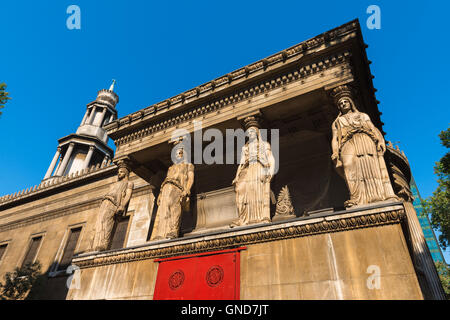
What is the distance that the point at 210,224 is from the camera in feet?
45.1

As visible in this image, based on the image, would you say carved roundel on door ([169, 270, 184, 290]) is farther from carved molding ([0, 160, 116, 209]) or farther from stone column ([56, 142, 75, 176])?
stone column ([56, 142, 75, 176])

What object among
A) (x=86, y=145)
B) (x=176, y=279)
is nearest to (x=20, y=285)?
(x=176, y=279)

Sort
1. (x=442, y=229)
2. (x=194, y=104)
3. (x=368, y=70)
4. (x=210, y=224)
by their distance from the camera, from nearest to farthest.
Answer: (x=368, y=70)
(x=194, y=104)
(x=210, y=224)
(x=442, y=229)

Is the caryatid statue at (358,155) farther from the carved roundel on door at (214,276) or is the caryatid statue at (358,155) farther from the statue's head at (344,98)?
the carved roundel on door at (214,276)

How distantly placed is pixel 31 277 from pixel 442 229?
35.3m

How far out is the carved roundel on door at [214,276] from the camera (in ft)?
26.3

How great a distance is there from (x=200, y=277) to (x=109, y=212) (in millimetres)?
5986

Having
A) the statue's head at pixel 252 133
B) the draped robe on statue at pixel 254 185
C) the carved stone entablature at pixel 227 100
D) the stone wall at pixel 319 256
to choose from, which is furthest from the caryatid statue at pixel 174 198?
the statue's head at pixel 252 133

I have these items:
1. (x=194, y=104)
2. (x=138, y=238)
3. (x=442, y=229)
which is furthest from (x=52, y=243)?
(x=442, y=229)

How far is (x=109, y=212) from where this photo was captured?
40.3 ft

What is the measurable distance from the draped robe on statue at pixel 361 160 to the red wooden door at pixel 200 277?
3.79 m

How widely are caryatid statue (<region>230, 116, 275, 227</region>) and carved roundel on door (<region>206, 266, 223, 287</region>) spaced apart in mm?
1428
